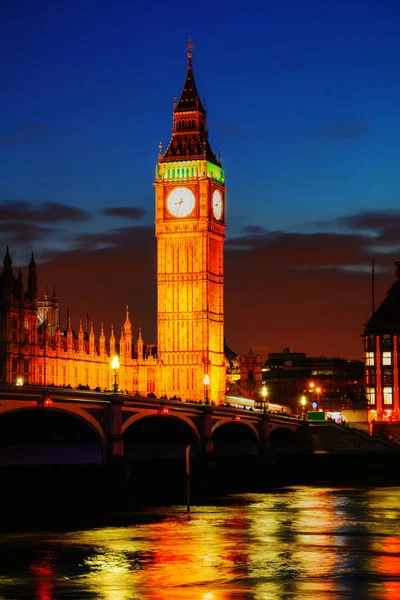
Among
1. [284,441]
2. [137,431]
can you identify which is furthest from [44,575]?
[284,441]

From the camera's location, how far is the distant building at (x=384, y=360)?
155625 millimetres

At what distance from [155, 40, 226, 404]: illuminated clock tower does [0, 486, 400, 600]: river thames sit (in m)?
92.0

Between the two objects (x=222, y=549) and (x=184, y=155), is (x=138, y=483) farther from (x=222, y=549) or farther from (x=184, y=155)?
(x=184, y=155)

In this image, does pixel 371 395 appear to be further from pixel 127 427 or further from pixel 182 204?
pixel 127 427

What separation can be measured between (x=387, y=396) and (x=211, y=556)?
108 metres

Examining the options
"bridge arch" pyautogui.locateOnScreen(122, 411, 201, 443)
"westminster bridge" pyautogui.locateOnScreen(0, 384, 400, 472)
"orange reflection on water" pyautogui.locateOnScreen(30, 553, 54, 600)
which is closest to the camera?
"orange reflection on water" pyautogui.locateOnScreen(30, 553, 54, 600)

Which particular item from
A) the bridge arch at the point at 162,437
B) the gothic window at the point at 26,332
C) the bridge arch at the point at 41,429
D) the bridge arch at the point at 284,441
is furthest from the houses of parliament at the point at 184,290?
the bridge arch at the point at 41,429

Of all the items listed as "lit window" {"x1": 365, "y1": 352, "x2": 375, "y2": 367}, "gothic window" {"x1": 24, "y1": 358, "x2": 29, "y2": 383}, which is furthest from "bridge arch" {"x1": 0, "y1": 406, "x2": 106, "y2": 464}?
"lit window" {"x1": 365, "y1": 352, "x2": 375, "y2": 367}

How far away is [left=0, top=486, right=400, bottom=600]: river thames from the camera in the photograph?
41562 mm

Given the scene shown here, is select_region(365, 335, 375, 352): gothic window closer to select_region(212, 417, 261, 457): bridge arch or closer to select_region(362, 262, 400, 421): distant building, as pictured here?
select_region(362, 262, 400, 421): distant building

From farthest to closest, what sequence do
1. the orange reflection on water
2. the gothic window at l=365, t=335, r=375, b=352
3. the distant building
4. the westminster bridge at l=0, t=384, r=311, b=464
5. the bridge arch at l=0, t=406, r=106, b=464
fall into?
the gothic window at l=365, t=335, r=375, b=352 < the distant building < the bridge arch at l=0, t=406, r=106, b=464 < the westminster bridge at l=0, t=384, r=311, b=464 < the orange reflection on water

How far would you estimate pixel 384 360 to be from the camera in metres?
157

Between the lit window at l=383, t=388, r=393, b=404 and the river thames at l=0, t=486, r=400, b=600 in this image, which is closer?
the river thames at l=0, t=486, r=400, b=600

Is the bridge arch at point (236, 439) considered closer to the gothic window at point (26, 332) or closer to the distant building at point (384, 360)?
the gothic window at point (26, 332)
